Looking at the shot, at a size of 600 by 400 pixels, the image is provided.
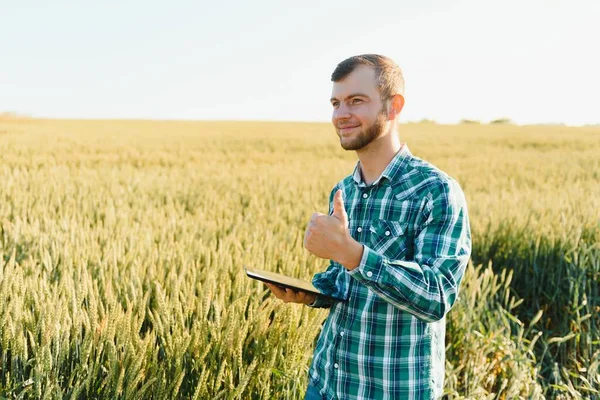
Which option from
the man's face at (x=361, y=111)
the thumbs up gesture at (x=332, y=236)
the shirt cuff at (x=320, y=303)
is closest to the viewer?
the thumbs up gesture at (x=332, y=236)

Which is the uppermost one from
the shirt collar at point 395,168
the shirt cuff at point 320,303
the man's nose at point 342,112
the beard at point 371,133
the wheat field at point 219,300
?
the man's nose at point 342,112

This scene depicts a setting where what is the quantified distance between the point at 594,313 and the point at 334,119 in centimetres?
276

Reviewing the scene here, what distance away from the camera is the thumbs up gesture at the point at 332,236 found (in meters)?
1.12

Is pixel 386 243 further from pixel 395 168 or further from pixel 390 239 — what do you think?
pixel 395 168

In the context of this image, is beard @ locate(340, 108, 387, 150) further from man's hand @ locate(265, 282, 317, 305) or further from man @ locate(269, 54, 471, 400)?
man's hand @ locate(265, 282, 317, 305)

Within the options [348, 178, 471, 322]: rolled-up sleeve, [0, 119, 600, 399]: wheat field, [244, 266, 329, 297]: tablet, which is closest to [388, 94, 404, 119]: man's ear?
[348, 178, 471, 322]: rolled-up sleeve

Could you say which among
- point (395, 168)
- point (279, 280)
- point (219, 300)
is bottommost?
point (219, 300)

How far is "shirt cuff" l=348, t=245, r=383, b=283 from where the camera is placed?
1.14m

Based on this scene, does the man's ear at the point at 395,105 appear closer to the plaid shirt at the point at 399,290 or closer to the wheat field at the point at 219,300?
the plaid shirt at the point at 399,290

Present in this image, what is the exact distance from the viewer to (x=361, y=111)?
4.53ft

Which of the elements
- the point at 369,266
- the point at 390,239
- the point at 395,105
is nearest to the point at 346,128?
the point at 395,105

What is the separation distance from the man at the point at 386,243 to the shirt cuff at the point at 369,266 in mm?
78

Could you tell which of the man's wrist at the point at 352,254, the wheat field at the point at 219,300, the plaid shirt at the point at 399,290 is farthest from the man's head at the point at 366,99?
Answer: the wheat field at the point at 219,300

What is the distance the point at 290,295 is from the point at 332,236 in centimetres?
39
